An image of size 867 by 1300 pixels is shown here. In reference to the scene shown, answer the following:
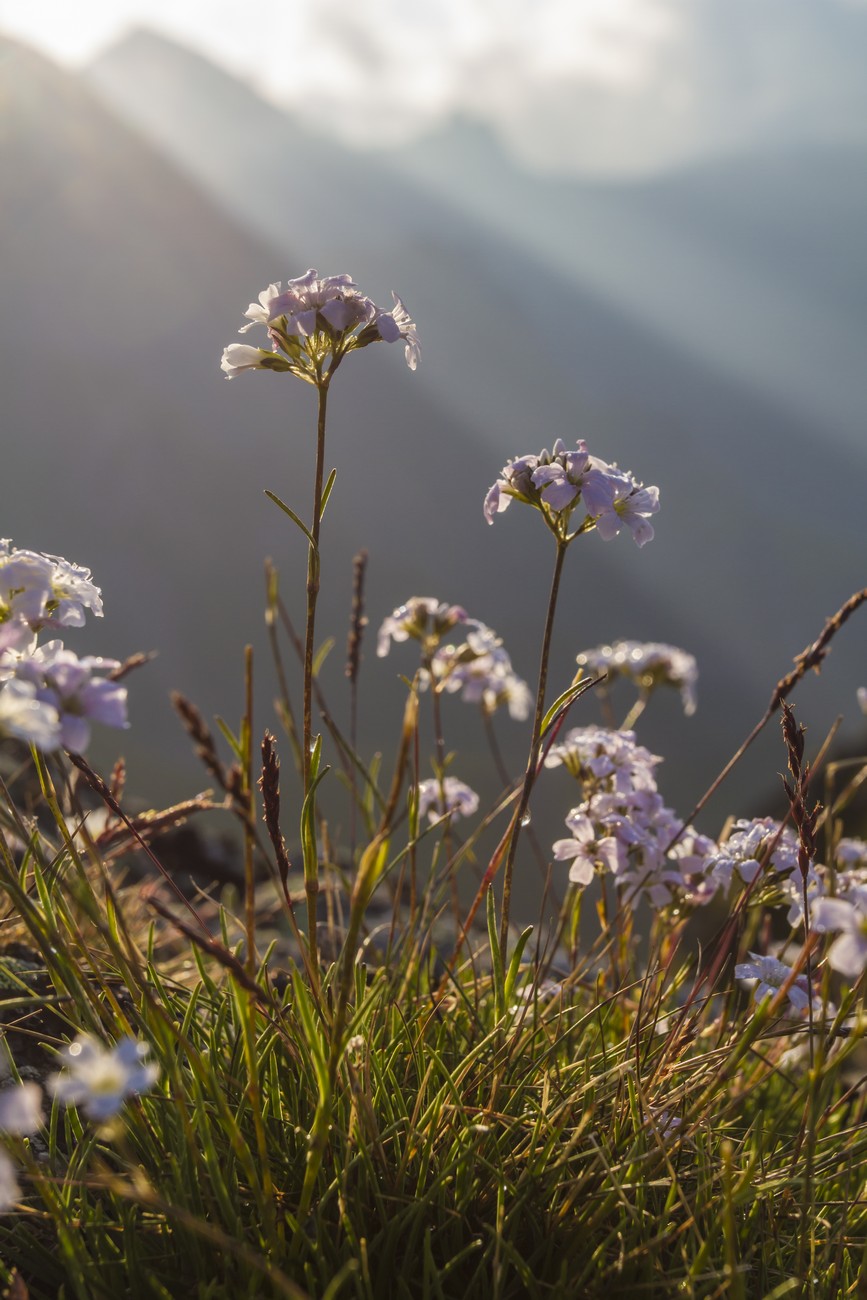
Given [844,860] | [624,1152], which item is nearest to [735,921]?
[624,1152]

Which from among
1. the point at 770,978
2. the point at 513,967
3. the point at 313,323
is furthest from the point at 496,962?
the point at 313,323

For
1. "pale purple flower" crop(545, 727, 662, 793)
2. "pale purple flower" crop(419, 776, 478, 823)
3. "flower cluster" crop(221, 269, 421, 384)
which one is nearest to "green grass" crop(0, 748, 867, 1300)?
"pale purple flower" crop(545, 727, 662, 793)

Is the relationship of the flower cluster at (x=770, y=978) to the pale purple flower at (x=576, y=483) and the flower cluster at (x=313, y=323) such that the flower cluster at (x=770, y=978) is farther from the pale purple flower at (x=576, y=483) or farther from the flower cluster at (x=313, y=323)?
the flower cluster at (x=313, y=323)

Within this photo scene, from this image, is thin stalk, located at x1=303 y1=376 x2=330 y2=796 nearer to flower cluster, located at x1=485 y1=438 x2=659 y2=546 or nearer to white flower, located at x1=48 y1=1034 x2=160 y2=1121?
flower cluster, located at x1=485 y1=438 x2=659 y2=546

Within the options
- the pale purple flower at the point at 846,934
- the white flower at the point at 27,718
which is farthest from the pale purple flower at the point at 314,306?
the pale purple flower at the point at 846,934

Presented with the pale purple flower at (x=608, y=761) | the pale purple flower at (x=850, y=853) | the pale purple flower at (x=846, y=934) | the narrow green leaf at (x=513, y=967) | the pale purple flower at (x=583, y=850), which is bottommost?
the pale purple flower at (x=846, y=934)
